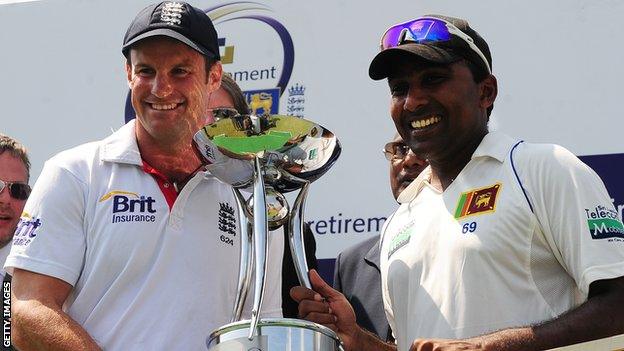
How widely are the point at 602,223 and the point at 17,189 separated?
232 cm

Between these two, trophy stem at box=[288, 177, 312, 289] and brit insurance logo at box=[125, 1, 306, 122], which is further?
brit insurance logo at box=[125, 1, 306, 122]

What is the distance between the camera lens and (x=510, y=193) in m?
2.68

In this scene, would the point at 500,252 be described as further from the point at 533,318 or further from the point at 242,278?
the point at 242,278

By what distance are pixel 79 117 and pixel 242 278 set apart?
2.52 meters

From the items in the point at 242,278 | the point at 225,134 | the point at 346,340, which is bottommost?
the point at 346,340

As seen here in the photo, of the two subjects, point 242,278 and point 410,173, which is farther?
point 410,173

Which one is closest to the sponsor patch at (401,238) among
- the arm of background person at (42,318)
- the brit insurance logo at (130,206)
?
the brit insurance logo at (130,206)

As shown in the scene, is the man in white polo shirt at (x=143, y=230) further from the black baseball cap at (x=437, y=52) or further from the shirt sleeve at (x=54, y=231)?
the black baseball cap at (x=437, y=52)

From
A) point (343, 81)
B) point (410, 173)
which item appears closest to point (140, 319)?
point (410, 173)

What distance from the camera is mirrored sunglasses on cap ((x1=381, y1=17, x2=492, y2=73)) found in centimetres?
289

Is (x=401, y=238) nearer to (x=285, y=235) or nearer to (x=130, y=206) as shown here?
(x=285, y=235)

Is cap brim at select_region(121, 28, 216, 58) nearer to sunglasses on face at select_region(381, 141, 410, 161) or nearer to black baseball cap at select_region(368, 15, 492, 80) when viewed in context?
black baseball cap at select_region(368, 15, 492, 80)

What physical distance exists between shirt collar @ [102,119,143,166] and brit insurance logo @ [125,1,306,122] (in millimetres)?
1505

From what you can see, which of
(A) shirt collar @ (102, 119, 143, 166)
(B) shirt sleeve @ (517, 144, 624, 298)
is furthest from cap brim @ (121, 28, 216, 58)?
(B) shirt sleeve @ (517, 144, 624, 298)
